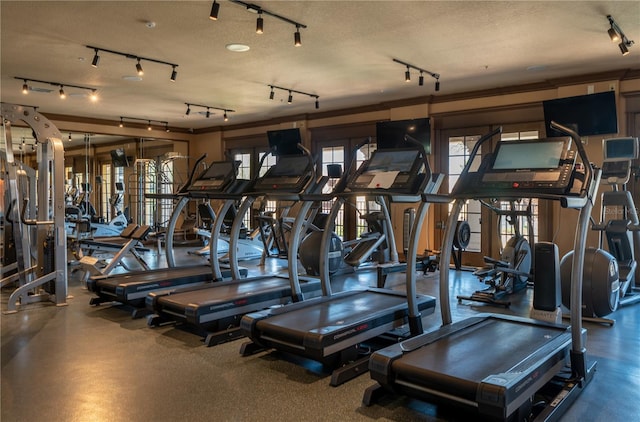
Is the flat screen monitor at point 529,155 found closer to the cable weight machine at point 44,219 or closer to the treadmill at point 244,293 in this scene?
the treadmill at point 244,293

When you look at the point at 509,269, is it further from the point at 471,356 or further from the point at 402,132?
the point at 402,132

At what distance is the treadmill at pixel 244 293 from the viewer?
416 cm

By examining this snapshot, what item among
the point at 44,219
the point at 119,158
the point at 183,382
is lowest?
the point at 183,382

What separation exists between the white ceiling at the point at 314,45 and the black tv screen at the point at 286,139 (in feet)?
6.01

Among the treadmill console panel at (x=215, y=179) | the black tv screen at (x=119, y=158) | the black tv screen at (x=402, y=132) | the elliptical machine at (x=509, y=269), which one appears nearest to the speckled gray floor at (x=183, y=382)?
the elliptical machine at (x=509, y=269)

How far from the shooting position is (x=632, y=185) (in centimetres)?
663

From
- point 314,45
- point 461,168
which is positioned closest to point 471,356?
point 314,45

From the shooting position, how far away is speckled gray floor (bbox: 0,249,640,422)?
2.73 meters

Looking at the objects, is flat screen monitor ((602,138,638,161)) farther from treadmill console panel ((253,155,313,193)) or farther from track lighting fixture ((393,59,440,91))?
treadmill console panel ((253,155,313,193))

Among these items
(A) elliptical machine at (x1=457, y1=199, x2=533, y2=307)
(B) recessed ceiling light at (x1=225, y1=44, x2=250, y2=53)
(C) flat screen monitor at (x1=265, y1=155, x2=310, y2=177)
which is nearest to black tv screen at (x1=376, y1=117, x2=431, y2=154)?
(A) elliptical machine at (x1=457, y1=199, x2=533, y2=307)

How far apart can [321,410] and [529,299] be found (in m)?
3.86

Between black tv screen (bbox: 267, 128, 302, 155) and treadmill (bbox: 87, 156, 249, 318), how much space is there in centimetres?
442

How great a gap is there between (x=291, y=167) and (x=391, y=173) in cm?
137

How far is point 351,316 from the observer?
12.1 ft
